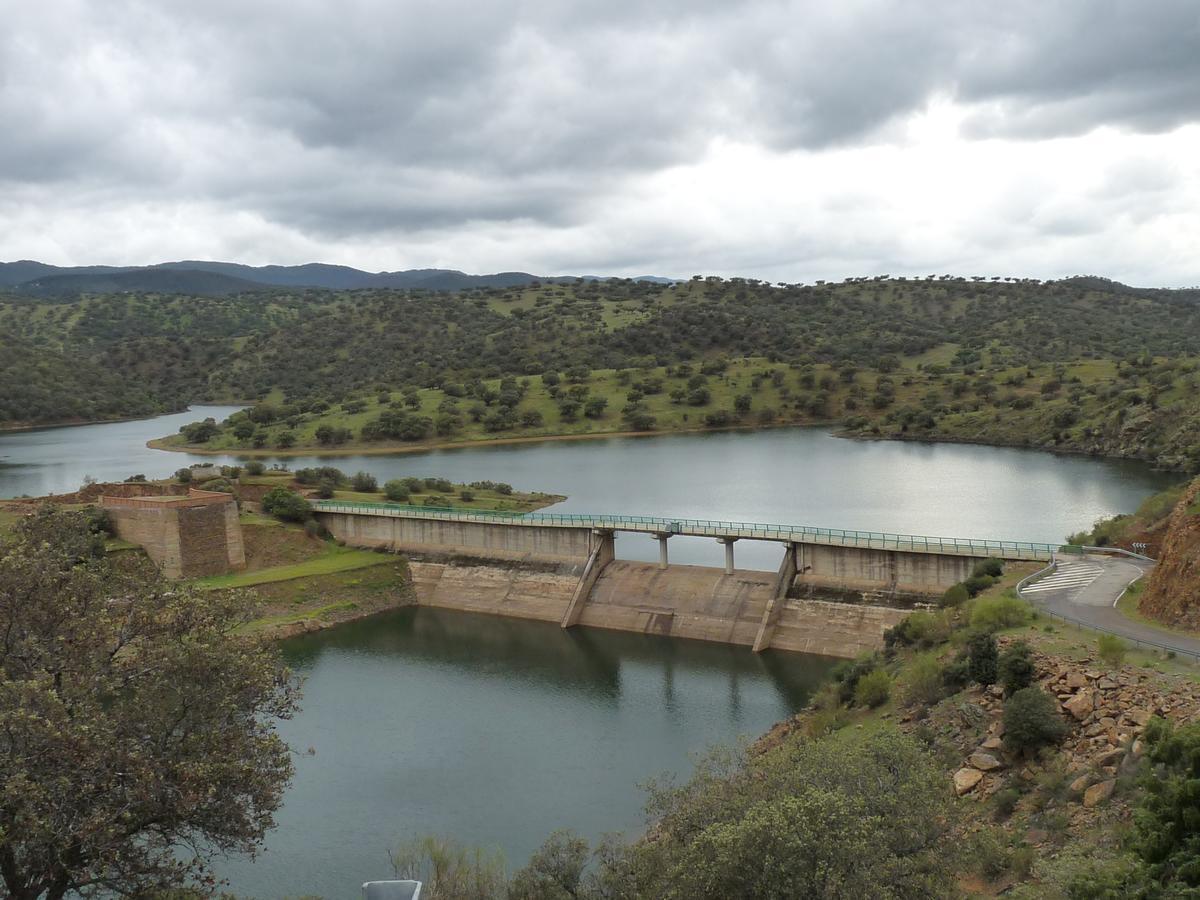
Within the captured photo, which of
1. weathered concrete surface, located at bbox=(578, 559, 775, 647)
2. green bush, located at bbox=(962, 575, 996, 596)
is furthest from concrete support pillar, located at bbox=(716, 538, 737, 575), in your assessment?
green bush, located at bbox=(962, 575, 996, 596)

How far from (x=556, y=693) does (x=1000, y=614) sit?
19.5 m

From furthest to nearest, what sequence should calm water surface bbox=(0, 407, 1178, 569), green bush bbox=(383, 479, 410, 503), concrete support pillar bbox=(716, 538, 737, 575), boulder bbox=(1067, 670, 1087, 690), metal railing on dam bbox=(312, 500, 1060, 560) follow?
green bush bbox=(383, 479, 410, 503), calm water surface bbox=(0, 407, 1178, 569), concrete support pillar bbox=(716, 538, 737, 575), metal railing on dam bbox=(312, 500, 1060, 560), boulder bbox=(1067, 670, 1087, 690)

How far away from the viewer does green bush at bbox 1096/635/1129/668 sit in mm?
25625

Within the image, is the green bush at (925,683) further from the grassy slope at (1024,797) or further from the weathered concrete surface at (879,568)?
the weathered concrete surface at (879,568)

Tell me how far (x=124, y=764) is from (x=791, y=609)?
3640 cm

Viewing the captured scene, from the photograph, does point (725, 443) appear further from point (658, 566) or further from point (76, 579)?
point (76, 579)

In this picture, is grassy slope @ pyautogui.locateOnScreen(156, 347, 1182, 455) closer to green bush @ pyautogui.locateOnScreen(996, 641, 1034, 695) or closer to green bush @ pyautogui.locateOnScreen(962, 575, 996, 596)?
green bush @ pyautogui.locateOnScreen(962, 575, 996, 596)

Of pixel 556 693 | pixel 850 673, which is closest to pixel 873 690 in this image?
pixel 850 673

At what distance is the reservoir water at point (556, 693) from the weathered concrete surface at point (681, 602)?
111 cm

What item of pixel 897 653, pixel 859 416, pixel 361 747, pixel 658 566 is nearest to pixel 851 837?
pixel 897 653

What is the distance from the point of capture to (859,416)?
132875 mm

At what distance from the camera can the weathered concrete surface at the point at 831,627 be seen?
148ft

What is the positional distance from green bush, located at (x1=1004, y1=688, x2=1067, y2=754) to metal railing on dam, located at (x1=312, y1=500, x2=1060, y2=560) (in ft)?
65.9

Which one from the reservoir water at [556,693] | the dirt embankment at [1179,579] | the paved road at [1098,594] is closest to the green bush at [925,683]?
the paved road at [1098,594]
